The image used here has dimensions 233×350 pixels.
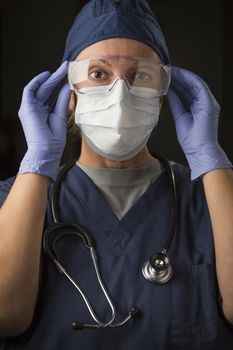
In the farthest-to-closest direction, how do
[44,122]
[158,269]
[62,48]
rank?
1. [62,48]
2. [44,122]
3. [158,269]

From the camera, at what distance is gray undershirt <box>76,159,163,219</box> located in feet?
3.98

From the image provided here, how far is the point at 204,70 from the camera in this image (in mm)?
1811

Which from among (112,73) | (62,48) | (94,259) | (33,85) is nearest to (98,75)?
(112,73)

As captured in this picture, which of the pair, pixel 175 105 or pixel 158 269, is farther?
pixel 175 105

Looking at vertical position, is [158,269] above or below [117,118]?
below

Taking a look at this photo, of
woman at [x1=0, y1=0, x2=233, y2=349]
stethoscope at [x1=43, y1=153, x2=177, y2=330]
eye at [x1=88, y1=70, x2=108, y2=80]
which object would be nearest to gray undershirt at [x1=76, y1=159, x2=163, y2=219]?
woman at [x1=0, y1=0, x2=233, y2=349]

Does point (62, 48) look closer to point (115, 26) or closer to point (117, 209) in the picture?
point (115, 26)

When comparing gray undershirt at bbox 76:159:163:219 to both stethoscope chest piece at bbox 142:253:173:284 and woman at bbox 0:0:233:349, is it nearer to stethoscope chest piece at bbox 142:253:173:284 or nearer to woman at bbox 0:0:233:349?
woman at bbox 0:0:233:349

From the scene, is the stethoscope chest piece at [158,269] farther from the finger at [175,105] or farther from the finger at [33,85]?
the finger at [33,85]

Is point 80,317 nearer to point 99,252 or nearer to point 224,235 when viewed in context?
point 99,252

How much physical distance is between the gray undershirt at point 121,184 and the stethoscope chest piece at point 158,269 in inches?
7.0

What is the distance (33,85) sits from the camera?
3.84 ft

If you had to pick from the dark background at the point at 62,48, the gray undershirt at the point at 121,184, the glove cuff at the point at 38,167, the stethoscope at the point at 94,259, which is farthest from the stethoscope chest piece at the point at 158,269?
the dark background at the point at 62,48

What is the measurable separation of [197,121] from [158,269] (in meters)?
0.36
